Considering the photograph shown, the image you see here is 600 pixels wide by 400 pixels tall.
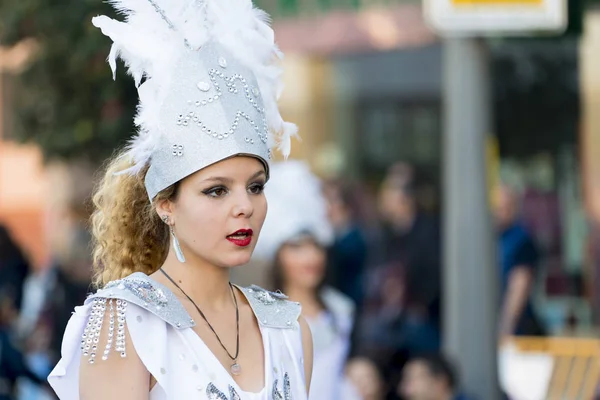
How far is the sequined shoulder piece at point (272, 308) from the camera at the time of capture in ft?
11.4

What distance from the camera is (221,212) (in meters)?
3.19

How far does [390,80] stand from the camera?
12.5 metres

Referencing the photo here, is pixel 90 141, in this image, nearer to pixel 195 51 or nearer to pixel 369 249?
pixel 369 249

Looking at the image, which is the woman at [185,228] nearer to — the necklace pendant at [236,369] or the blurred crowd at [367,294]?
the necklace pendant at [236,369]

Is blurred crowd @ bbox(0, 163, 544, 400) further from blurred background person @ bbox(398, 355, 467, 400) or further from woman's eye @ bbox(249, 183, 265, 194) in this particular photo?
woman's eye @ bbox(249, 183, 265, 194)

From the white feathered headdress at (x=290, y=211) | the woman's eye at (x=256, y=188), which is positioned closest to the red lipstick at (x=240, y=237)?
the woman's eye at (x=256, y=188)

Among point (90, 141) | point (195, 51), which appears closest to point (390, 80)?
point (90, 141)

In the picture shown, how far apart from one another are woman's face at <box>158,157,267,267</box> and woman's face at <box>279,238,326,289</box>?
131 inches

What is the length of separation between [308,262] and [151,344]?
138 inches

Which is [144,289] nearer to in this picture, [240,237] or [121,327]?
[121,327]

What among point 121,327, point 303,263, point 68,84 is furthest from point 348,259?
point 121,327

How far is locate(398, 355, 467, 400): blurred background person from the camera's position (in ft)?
21.9

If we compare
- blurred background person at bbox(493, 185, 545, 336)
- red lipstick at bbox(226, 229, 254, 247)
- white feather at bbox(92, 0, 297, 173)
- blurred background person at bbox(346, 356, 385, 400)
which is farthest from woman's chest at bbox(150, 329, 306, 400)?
blurred background person at bbox(493, 185, 545, 336)

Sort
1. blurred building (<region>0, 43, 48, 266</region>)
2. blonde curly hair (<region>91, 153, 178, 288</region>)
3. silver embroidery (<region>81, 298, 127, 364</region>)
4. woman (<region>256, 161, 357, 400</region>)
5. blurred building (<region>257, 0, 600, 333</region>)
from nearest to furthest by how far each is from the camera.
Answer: silver embroidery (<region>81, 298, 127, 364</region>) → blonde curly hair (<region>91, 153, 178, 288</region>) → woman (<region>256, 161, 357, 400</region>) → blurred building (<region>257, 0, 600, 333</region>) → blurred building (<region>0, 43, 48, 266</region>)
